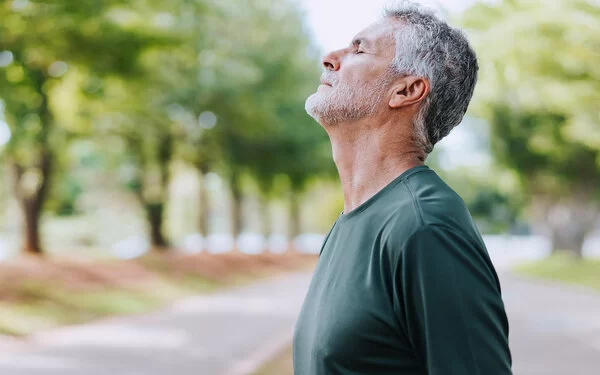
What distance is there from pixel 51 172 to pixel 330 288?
23.1 meters

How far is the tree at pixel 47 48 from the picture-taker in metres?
13.6

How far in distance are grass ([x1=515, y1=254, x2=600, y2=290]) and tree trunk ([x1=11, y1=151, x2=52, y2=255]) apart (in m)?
16.5

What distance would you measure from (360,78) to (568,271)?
104 ft

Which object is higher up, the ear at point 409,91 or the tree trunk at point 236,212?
the tree trunk at point 236,212

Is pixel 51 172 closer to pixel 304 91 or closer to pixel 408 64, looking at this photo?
pixel 304 91

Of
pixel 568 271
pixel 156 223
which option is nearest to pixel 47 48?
pixel 156 223

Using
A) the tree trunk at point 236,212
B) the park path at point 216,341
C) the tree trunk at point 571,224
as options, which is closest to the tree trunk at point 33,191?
the park path at point 216,341

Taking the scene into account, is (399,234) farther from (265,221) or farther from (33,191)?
(265,221)

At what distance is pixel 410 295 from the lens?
5.22 feet

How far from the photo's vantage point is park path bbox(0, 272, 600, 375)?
32.0 feet

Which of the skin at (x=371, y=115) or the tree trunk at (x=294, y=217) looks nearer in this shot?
the skin at (x=371, y=115)

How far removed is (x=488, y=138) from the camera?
3859cm

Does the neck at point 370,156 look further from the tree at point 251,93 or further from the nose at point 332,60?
the tree at point 251,93

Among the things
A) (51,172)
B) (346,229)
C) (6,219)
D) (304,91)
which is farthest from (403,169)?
(6,219)
